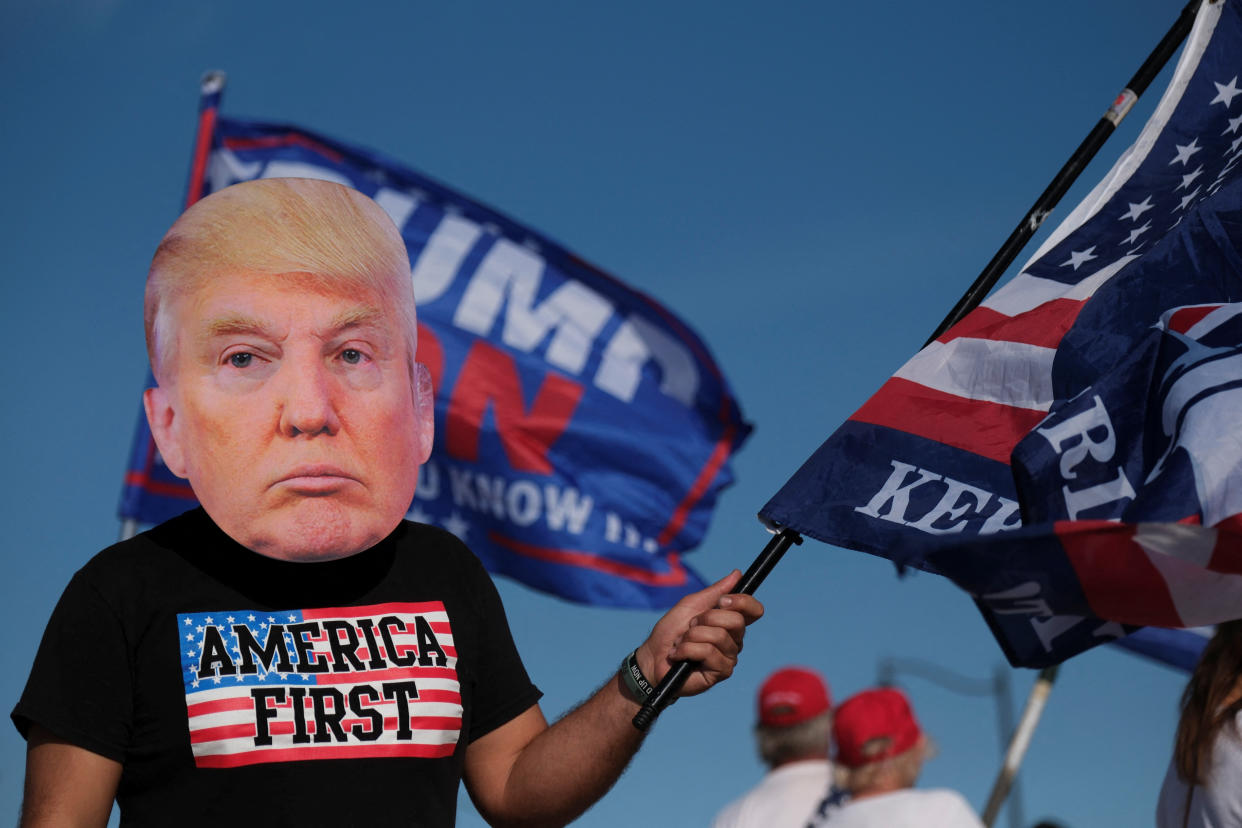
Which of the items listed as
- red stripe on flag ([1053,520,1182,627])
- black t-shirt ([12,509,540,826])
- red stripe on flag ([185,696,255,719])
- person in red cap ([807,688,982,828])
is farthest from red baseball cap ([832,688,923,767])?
red stripe on flag ([185,696,255,719])

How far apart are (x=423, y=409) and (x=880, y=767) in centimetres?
275

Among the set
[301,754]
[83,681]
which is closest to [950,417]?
[301,754]

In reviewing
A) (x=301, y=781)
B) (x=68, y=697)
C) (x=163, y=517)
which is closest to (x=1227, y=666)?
(x=301, y=781)

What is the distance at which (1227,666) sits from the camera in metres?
3.49

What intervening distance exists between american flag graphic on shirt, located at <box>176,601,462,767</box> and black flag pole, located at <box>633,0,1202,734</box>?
471 millimetres

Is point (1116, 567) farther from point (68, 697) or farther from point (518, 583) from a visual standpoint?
point (518, 583)

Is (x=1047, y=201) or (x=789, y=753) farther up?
(x=1047, y=201)

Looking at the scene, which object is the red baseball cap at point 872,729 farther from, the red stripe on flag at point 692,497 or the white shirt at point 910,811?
the red stripe on flag at point 692,497

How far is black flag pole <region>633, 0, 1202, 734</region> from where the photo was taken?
321 cm

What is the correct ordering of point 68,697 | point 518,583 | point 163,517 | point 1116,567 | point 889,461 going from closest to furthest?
point 68,697 < point 1116,567 < point 889,461 < point 163,517 < point 518,583

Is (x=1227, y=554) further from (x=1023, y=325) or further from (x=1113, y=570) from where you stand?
(x=1023, y=325)

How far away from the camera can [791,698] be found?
5676mm

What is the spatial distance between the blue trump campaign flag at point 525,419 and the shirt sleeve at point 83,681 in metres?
7.08

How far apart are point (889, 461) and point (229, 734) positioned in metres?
1.65
